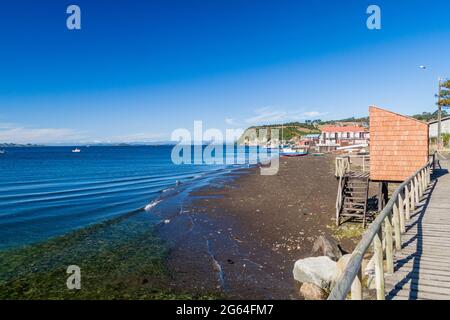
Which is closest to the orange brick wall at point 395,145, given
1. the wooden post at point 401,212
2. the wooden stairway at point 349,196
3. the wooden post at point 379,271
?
the wooden stairway at point 349,196

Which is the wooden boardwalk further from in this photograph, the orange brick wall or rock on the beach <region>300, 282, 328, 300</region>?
the orange brick wall

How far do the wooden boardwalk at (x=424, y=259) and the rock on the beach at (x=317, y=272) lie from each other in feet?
7.80

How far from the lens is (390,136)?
1581 centimetres

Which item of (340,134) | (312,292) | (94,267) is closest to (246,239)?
(312,292)

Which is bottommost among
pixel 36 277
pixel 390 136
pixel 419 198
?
pixel 36 277

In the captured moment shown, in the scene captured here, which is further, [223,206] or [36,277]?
[223,206]

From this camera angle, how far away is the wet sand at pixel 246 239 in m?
10.2

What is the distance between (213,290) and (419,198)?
31.5ft

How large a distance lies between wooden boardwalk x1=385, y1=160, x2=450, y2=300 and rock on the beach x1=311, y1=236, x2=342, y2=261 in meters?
2.98

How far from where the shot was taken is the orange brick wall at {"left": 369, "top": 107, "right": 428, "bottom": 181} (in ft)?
50.6

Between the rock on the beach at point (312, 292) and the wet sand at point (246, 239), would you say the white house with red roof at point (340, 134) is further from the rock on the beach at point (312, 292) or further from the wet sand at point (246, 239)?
the rock on the beach at point (312, 292)

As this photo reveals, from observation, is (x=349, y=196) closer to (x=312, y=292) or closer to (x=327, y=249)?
(x=327, y=249)
